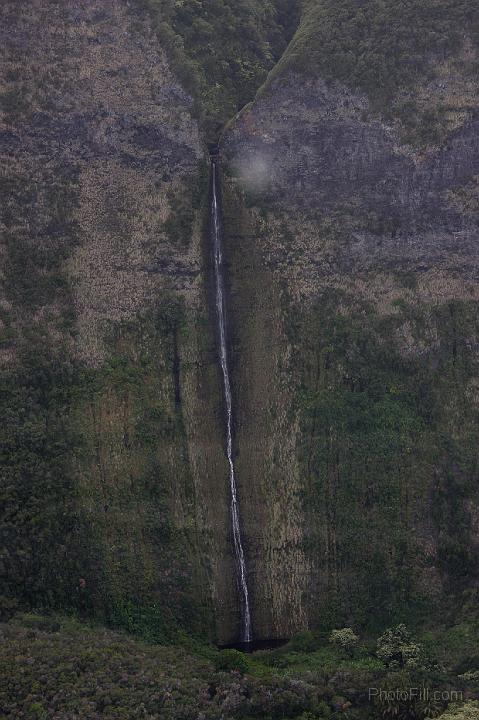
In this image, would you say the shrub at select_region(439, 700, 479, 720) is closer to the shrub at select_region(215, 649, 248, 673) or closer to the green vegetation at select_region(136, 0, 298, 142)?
the shrub at select_region(215, 649, 248, 673)

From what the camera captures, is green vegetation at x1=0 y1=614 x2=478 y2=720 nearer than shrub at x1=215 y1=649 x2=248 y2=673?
Yes

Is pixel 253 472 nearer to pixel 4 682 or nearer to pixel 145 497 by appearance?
pixel 145 497

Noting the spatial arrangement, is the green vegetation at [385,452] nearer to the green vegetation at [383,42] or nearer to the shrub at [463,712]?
the shrub at [463,712]

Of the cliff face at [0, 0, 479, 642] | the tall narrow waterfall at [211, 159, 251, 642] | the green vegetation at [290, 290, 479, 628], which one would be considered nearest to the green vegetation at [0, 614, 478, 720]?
the cliff face at [0, 0, 479, 642]

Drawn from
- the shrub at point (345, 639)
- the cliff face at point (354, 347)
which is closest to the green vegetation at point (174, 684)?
the shrub at point (345, 639)

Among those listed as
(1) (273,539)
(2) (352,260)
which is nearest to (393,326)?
(2) (352,260)

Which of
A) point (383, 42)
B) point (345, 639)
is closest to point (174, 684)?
point (345, 639)
